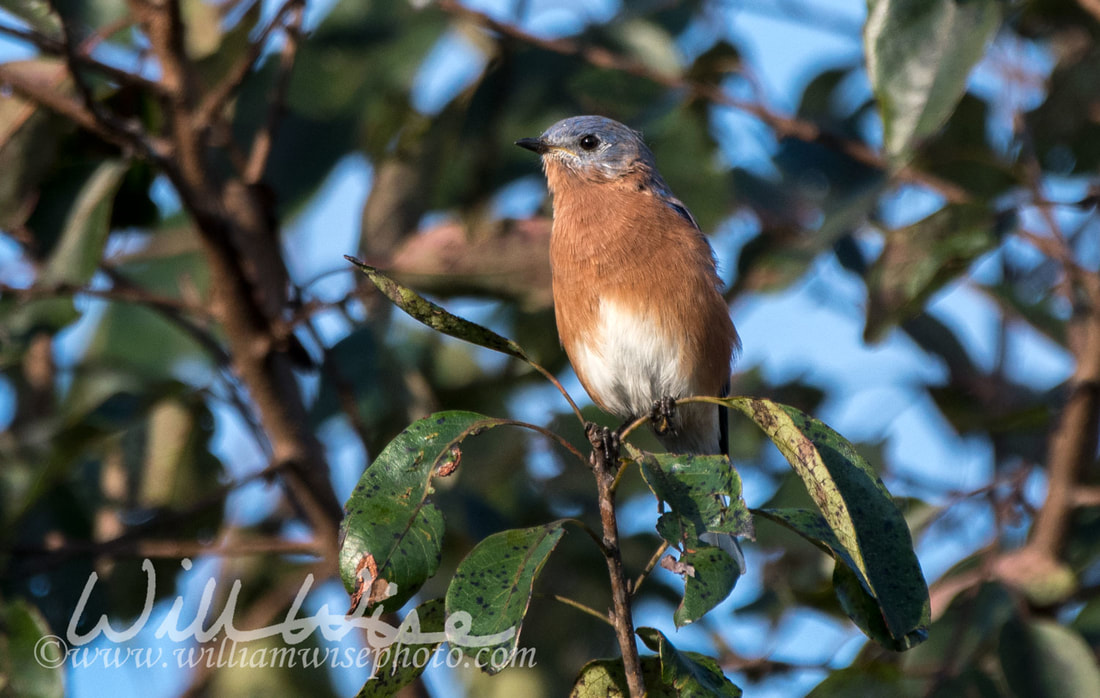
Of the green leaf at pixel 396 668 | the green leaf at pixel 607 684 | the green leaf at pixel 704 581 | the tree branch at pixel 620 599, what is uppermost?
the green leaf at pixel 704 581

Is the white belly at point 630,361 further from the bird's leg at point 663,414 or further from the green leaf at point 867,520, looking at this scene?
the green leaf at point 867,520

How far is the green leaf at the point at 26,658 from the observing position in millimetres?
3477

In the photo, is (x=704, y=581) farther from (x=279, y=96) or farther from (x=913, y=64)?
(x=279, y=96)

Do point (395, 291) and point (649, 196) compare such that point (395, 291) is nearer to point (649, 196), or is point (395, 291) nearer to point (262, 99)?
point (649, 196)

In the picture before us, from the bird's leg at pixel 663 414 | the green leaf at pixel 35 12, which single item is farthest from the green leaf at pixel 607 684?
the green leaf at pixel 35 12

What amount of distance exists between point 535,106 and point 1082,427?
276cm

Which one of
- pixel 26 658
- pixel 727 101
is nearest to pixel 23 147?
pixel 26 658

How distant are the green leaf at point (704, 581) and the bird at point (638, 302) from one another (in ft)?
5.81

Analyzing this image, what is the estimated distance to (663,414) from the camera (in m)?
3.89

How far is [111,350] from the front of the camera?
589 centimetres

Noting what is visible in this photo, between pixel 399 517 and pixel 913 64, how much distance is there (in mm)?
2009

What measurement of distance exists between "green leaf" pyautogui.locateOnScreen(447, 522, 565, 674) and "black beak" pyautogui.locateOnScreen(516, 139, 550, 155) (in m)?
2.76

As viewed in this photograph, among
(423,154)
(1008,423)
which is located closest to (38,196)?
(423,154)

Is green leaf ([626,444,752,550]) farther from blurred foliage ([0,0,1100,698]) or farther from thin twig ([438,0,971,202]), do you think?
thin twig ([438,0,971,202])
